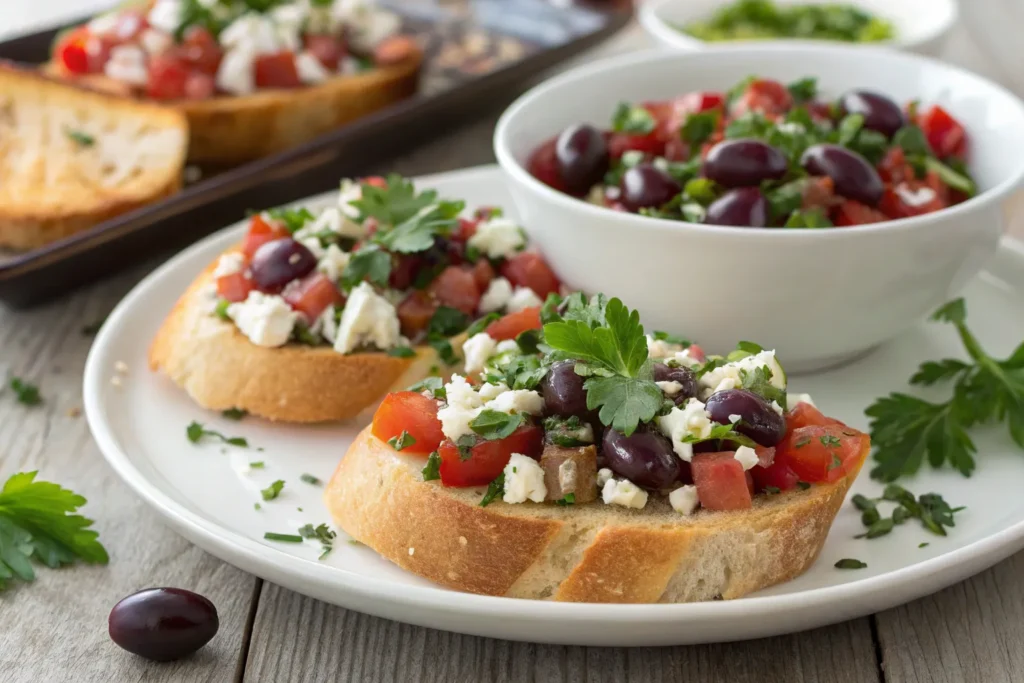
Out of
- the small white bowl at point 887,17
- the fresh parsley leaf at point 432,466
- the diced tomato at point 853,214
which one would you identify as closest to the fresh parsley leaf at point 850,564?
the fresh parsley leaf at point 432,466

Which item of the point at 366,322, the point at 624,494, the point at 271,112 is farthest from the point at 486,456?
the point at 271,112

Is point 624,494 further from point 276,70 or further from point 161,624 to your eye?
point 276,70

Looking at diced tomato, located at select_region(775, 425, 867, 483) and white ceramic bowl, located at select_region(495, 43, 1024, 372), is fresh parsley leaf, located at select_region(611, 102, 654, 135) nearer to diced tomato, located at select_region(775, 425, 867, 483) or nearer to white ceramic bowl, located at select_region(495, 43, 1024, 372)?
white ceramic bowl, located at select_region(495, 43, 1024, 372)

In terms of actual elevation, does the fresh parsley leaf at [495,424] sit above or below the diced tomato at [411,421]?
above

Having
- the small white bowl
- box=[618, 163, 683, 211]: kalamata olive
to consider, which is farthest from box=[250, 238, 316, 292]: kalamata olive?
the small white bowl

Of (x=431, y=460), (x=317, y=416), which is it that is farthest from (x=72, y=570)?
(x=431, y=460)

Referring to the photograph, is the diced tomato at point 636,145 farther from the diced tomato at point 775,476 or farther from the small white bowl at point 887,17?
the small white bowl at point 887,17
